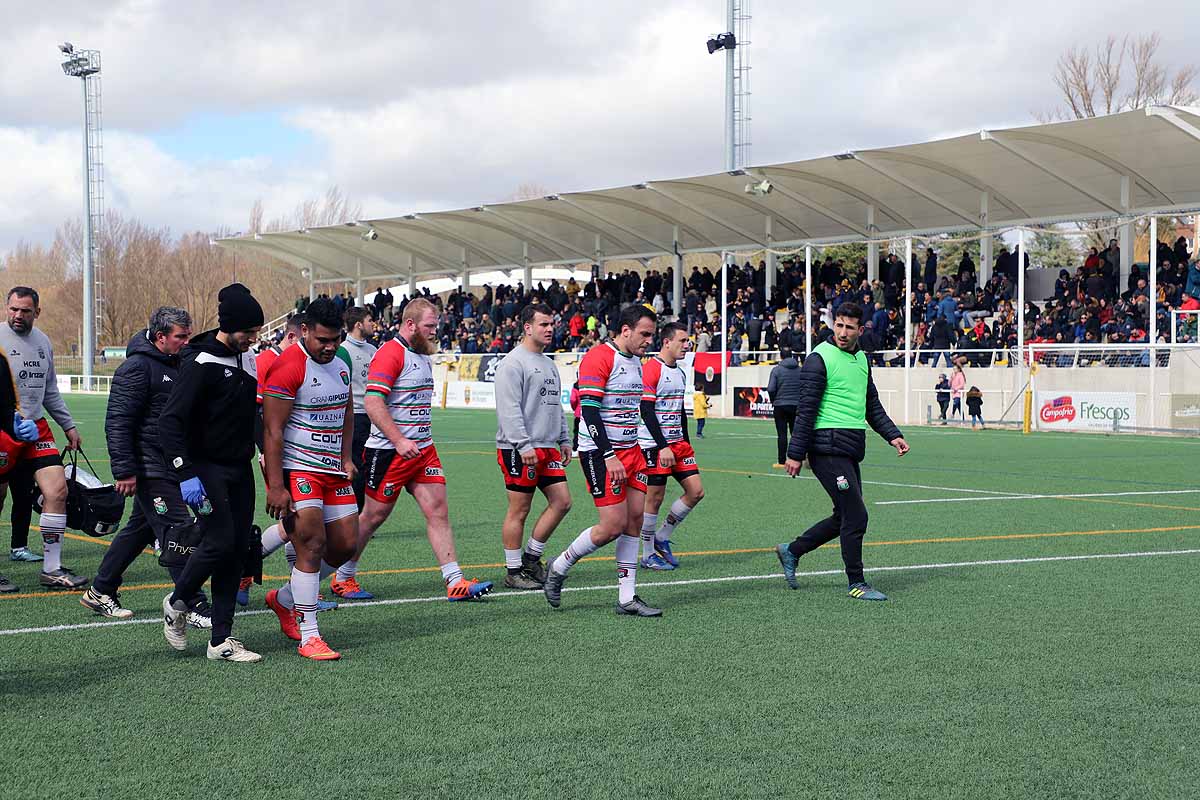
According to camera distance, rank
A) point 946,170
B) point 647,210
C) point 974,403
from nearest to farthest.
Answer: point 974,403
point 946,170
point 647,210

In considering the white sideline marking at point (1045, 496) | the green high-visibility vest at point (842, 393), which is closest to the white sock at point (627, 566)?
the green high-visibility vest at point (842, 393)

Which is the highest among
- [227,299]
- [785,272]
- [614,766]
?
[785,272]

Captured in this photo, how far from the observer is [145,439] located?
741 centimetres

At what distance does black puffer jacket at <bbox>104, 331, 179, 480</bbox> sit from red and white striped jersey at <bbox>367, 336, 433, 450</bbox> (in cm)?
122

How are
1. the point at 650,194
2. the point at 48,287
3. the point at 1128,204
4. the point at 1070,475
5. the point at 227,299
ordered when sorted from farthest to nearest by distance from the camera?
the point at 48,287, the point at 650,194, the point at 1128,204, the point at 1070,475, the point at 227,299

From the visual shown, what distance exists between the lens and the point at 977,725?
17.4 ft

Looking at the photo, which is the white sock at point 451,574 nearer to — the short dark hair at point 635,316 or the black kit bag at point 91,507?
the short dark hair at point 635,316

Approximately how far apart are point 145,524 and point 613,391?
2888 millimetres

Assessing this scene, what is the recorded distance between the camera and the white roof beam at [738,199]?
38844 millimetres

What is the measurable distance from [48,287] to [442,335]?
2209 inches

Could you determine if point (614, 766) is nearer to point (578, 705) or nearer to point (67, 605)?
point (578, 705)

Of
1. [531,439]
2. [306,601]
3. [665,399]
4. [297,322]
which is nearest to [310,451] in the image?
[306,601]

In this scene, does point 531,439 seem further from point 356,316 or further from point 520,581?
point 356,316

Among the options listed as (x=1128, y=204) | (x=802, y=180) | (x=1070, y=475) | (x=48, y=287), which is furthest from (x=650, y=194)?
(x=48, y=287)
